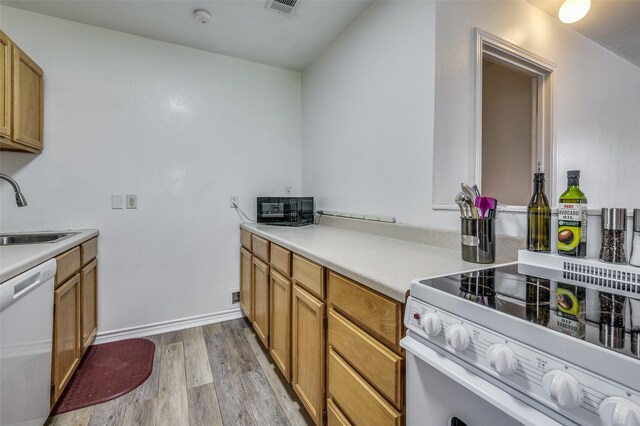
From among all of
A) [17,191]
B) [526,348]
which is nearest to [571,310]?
[526,348]

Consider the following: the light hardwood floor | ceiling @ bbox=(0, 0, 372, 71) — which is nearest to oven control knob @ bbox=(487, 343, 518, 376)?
the light hardwood floor

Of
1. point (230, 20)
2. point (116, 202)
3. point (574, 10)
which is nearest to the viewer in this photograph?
point (574, 10)

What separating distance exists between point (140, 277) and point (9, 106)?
1.33 metres

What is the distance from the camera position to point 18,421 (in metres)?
1.06

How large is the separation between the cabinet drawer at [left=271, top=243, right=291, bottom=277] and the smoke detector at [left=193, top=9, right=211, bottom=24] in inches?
64.4

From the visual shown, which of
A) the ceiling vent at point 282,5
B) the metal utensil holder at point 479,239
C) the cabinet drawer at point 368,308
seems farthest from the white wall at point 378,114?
the cabinet drawer at point 368,308

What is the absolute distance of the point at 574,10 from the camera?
4.78 feet

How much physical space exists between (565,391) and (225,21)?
2538 mm

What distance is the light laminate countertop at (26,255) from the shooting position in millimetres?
1026

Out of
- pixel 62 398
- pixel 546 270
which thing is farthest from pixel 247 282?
pixel 546 270

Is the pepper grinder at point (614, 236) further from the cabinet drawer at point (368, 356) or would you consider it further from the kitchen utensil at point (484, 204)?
the cabinet drawer at point (368, 356)

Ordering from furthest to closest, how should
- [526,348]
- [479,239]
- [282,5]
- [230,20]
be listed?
[230,20] → [282,5] → [479,239] → [526,348]

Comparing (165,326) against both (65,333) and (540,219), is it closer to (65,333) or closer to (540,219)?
(65,333)

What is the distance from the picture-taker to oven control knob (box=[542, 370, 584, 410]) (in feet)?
1.42
